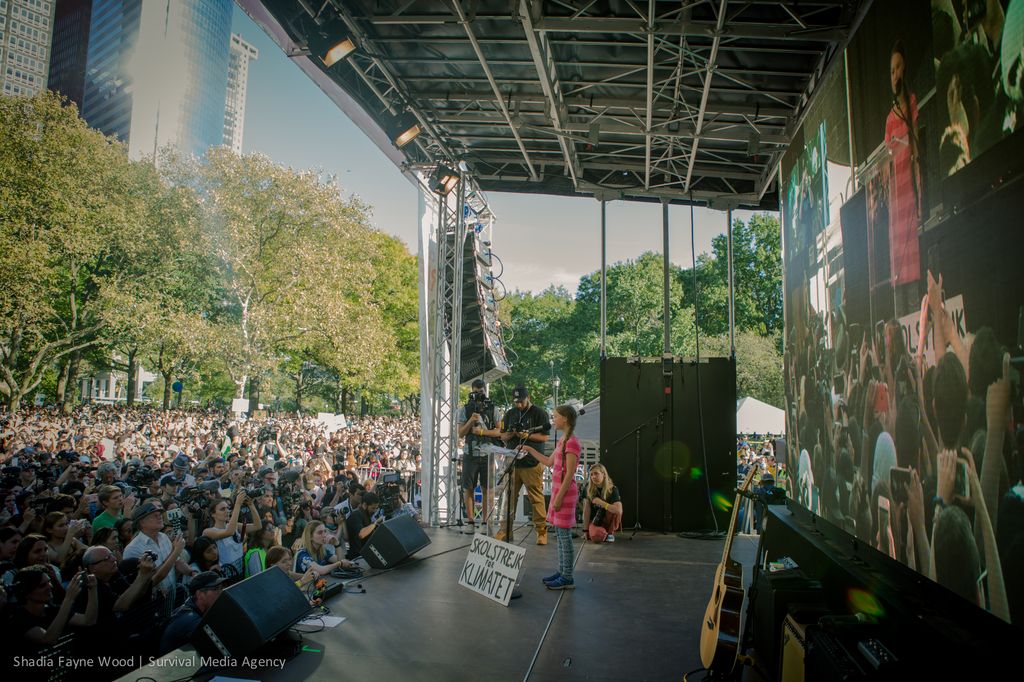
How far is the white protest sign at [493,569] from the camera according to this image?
15.3 feet

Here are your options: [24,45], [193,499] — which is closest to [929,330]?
[193,499]

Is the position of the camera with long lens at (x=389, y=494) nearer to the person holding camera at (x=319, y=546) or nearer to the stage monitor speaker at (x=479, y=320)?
the stage monitor speaker at (x=479, y=320)

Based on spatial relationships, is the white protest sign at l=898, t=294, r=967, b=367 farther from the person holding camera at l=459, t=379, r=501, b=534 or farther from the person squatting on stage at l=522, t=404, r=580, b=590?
the person holding camera at l=459, t=379, r=501, b=534

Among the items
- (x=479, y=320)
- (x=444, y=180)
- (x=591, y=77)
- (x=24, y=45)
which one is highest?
(x=24, y=45)

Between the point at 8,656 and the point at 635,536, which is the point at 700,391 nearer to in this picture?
the point at 635,536

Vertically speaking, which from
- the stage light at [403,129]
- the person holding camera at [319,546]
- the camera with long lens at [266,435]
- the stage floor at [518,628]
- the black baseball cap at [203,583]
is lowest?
the stage floor at [518,628]

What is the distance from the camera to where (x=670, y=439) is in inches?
338

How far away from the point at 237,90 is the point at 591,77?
58.3 feet

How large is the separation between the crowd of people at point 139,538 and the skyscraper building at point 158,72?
6278 mm

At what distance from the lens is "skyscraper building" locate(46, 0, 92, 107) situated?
30.5ft

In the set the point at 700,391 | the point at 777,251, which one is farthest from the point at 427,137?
the point at 777,251

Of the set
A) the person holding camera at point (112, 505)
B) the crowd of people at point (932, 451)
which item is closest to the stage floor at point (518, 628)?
the crowd of people at point (932, 451)

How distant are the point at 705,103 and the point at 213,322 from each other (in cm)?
1819

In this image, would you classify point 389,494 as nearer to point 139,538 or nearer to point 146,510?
point 146,510
